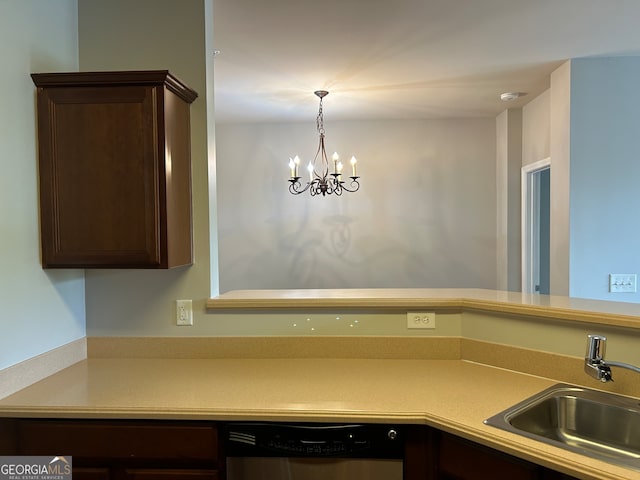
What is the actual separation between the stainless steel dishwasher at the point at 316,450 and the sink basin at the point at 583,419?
13.8 inches

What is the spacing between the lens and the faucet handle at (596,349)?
1370mm

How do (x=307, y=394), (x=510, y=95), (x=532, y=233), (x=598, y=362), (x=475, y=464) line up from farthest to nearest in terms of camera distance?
(x=532, y=233) → (x=510, y=95) → (x=307, y=394) → (x=598, y=362) → (x=475, y=464)

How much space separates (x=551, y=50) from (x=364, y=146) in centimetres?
202

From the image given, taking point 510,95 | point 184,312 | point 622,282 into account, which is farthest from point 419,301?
point 510,95

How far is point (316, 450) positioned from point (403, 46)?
2308 mm

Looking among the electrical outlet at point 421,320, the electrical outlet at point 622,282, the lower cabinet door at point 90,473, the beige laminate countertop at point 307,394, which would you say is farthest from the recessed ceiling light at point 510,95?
the lower cabinet door at point 90,473

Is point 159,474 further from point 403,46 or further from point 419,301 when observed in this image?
point 403,46

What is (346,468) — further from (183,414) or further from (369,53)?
(369,53)

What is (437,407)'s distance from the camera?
1.38 metres

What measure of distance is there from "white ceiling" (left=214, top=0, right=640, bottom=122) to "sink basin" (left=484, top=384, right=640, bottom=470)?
1.86 meters

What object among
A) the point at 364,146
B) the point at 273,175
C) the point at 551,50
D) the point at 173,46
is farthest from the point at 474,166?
the point at 173,46

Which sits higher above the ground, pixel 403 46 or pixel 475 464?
pixel 403 46

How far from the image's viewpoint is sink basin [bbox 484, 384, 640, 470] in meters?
1.36

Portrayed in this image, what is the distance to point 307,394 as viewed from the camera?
4.97ft
